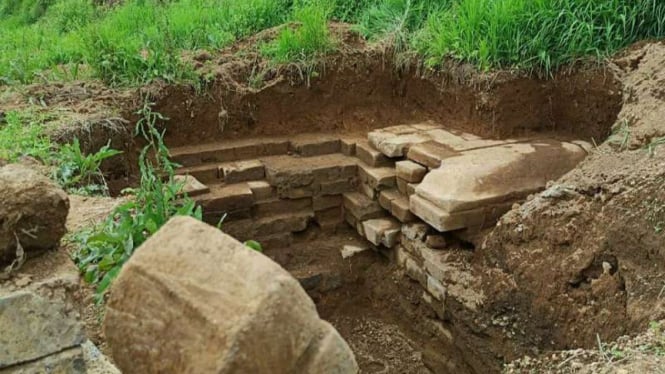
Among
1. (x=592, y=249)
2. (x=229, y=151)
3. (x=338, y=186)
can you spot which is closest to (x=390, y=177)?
(x=338, y=186)

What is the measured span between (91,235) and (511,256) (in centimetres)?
215

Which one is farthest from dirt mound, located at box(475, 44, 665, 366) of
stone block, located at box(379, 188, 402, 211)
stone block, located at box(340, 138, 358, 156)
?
stone block, located at box(340, 138, 358, 156)

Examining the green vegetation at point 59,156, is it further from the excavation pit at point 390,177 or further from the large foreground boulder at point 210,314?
the large foreground boulder at point 210,314

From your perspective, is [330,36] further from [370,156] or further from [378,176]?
[378,176]

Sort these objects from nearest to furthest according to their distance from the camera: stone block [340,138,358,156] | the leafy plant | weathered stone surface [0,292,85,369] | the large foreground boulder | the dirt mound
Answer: the large foreground boulder, weathered stone surface [0,292,85,369], the dirt mound, the leafy plant, stone block [340,138,358,156]

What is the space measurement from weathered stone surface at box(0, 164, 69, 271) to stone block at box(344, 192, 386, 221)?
311 centimetres

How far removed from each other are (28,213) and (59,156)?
2.18 metres

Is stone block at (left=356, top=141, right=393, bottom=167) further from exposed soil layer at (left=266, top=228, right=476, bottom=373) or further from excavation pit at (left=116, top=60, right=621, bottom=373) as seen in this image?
exposed soil layer at (left=266, top=228, right=476, bottom=373)

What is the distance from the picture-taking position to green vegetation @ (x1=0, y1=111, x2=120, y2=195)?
371cm

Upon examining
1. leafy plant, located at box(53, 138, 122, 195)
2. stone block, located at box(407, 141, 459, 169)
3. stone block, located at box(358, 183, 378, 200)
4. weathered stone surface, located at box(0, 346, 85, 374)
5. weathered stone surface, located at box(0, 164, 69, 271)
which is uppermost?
weathered stone surface, located at box(0, 164, 69, 271)

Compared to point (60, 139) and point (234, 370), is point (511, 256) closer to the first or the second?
point (234, 370)

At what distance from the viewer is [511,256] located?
12.4ft

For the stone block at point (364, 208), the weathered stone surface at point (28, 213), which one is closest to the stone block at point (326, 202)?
the stone block at point (364, 208)

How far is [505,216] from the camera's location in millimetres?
3885
